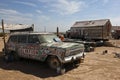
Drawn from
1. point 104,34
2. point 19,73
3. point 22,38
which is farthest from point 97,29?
point 19,73

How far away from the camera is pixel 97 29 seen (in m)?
23.9

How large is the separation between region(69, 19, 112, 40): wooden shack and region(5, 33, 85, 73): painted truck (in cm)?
1486

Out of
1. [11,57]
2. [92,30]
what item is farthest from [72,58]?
[92,30]

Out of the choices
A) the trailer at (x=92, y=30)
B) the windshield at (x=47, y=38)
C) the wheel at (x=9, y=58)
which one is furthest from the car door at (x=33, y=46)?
the trailer at (x=92, y=30)

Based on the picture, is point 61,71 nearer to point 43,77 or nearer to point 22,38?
point 43,77

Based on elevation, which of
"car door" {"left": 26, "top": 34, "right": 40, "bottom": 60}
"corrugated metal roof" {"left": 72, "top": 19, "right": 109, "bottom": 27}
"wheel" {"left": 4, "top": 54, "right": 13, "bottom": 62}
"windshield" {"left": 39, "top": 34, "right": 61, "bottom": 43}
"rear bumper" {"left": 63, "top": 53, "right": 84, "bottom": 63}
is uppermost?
"corrugated metal roof" {"left": 72, "top": 19, "right": 109, "bottom": 27}

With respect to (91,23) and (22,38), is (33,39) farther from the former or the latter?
(91,23)

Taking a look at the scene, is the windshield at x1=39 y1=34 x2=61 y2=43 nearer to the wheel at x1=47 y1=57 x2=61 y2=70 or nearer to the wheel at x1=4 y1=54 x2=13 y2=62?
the wheel at x1=47 y1=57 x2=61 y2=70

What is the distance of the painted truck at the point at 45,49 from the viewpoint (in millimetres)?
7910

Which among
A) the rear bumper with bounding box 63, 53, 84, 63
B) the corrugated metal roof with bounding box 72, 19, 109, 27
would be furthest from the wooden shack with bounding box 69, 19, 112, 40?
the rear bumper with bounding box 63, 53, 84, 63

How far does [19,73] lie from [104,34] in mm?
18353

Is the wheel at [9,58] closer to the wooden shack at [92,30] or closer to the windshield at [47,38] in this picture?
the windshield at [47,38]

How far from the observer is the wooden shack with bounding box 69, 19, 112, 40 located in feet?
77.4

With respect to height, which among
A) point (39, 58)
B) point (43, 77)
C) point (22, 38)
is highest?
point (22, 38)
